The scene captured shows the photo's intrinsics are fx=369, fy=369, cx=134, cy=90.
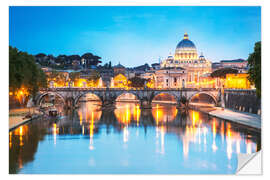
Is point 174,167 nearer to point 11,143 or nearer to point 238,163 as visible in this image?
point 238,163

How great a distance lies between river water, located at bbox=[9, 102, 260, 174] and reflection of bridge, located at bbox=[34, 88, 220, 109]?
16.2 meters

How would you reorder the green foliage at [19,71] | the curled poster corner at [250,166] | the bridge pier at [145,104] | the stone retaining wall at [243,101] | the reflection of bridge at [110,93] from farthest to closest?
the bridge pier at [145,104] → the reflection of bridge at [110,93] → the stone retaining wall at [243,101] → the green foliage at [19,71] → the curled poster corner at [250,166]

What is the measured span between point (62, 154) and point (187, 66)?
320 ft

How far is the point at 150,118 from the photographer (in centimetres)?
4197

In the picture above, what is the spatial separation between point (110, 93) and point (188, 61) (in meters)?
65.9

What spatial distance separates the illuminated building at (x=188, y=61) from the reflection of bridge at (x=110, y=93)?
58.6m

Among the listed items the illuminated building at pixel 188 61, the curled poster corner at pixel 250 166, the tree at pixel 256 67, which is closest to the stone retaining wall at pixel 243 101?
the tree at pixel 256 67

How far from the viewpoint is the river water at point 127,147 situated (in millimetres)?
19484

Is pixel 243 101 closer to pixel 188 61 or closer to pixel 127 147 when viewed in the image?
pixel 127 147

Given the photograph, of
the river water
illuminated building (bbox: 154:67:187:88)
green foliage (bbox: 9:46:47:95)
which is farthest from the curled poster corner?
illuminated building (bbox: 154:67:187:88)

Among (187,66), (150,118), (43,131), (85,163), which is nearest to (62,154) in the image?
(85,163)

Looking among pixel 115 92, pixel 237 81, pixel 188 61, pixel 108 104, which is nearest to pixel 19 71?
pixel 108 104

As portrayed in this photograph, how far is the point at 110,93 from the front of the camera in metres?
56.6

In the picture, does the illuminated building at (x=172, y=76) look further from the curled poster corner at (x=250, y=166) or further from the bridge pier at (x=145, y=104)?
the curled poster corner at (x=250, y=166)
